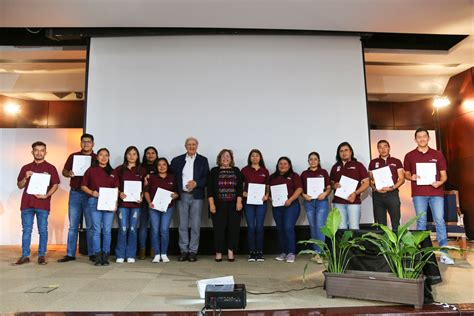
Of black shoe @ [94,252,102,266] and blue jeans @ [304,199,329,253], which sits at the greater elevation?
blue jeans @ [304,199,329,253]

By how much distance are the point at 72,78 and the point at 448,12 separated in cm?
653

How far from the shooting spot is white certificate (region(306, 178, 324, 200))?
4.52 m

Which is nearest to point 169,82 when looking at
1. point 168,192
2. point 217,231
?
point 168,192

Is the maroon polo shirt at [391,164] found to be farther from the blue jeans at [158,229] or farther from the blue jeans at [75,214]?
the blue jeans at [75,214]

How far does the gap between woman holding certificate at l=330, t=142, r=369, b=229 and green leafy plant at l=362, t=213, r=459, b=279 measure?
186cm

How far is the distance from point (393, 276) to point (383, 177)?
2.10m

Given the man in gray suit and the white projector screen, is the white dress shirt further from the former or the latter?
the white projector screen

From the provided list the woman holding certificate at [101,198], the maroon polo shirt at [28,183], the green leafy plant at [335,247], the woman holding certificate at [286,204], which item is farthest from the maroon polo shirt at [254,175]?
the maroon polo shirt at [28,183]

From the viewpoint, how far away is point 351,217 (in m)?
4.39

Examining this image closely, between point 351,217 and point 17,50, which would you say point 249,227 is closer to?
point 351,217

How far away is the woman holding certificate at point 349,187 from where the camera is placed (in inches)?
173

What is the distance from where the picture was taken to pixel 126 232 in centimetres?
440

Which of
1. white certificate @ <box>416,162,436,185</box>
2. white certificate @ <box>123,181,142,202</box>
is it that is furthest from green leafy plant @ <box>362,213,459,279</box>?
white certificate @ <box>123,181,142,202</box>

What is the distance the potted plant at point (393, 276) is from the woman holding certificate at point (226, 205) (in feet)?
6.32
